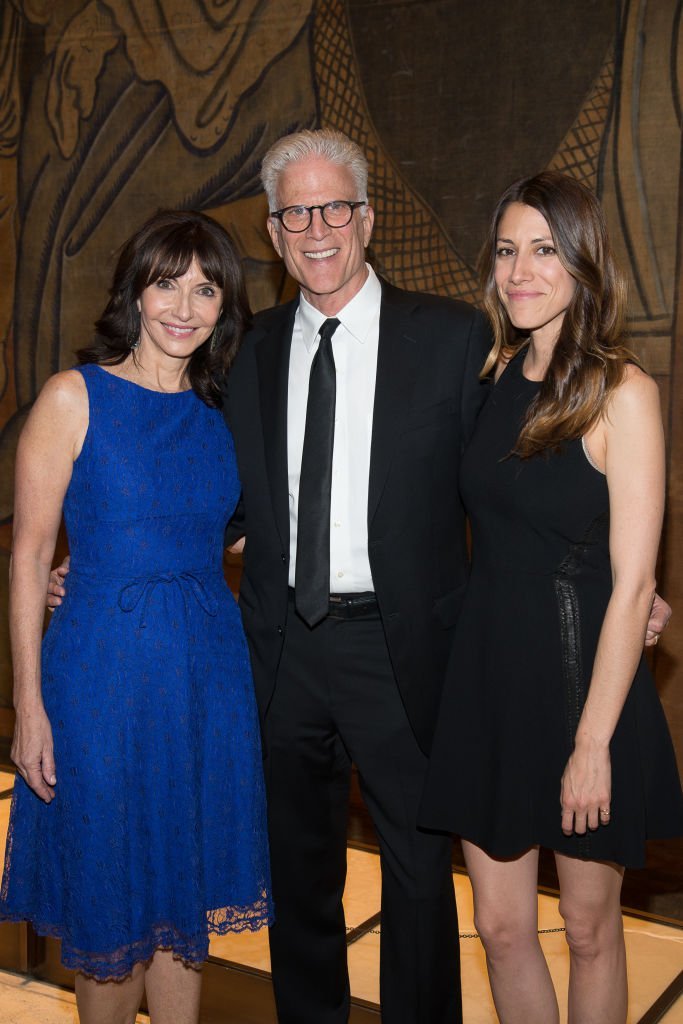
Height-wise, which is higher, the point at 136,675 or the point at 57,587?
the point at 57,587

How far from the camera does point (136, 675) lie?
2.13 metres

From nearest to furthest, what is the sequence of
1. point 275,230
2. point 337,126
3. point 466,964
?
1. point 275,230
2. point 466,964
3. point 337,126

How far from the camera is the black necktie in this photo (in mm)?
2270

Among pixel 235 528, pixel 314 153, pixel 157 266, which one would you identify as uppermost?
pixel 314 153

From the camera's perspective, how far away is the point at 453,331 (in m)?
2.36

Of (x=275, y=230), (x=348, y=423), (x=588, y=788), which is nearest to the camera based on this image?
(x=588, y=788)

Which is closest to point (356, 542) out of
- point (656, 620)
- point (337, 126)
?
point (656, 620)

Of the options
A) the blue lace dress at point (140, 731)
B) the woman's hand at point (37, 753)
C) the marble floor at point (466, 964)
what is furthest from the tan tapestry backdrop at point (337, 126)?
the woman's hand at point (37, 753)

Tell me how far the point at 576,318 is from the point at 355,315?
0.57 m

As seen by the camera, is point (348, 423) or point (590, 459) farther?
point (348, 423)

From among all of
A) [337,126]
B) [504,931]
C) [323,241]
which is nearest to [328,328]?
[323,241]

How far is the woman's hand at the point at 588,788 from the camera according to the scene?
75.3 inches

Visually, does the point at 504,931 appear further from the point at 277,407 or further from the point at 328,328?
the point at 328,328

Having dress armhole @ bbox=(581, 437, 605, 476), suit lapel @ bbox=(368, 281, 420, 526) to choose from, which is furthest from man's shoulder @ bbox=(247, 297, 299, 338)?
dress armhole @ bbox=(581, 437, 605, 476)
